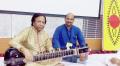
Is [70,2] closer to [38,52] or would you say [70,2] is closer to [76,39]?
[76,39]

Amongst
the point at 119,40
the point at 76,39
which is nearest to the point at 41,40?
the point at 76,39

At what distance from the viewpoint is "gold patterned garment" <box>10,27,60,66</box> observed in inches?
112

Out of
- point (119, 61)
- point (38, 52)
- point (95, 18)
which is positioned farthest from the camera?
point (95, 18)

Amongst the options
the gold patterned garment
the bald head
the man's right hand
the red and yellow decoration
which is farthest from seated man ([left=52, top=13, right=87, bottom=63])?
the red and yellow decoration

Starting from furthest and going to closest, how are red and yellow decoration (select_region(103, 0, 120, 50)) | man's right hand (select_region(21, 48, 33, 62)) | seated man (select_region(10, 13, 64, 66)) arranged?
red and yellow decoration (select_region(103, 0, 120, 50))
seated man (select_region(10, 13, 64, 66))
man's right hand (select_region(21, 48, 33, 62))

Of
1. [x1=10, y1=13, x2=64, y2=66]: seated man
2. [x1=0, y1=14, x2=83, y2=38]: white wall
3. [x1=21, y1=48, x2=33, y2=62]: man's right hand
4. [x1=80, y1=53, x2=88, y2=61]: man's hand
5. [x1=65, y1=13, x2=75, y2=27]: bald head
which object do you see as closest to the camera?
[x1=21, y1=48, x2=33, y2=62]: man's right hand

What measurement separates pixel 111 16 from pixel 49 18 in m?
1.28

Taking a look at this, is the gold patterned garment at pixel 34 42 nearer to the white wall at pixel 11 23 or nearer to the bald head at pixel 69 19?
the bald head at pixel 69 19

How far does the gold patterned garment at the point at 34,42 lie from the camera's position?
112 inches

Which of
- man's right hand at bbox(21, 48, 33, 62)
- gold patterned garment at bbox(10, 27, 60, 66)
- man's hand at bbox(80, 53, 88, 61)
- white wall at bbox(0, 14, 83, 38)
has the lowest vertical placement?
man's hand at bbox(80, 53, 88, 61)

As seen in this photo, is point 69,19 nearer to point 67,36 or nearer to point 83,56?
point 67,36

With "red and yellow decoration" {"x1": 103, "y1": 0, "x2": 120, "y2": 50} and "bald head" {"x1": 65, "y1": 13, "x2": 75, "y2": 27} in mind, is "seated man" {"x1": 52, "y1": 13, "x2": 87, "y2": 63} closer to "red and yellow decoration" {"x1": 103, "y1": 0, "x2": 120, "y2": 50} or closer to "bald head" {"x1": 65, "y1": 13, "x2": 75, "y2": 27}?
"bald head" {"x1": 65, "y1": 13, "x2": 75, "y2": 27}

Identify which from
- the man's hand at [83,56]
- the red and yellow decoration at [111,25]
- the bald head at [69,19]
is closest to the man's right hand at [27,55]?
the man's hand at [83,56]

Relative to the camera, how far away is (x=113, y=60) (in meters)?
1.79
